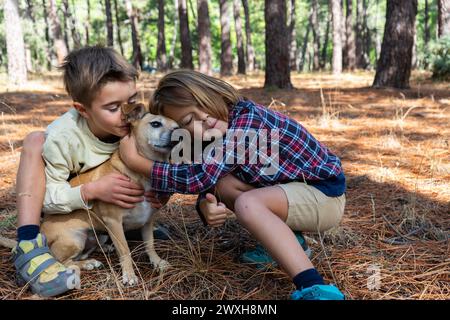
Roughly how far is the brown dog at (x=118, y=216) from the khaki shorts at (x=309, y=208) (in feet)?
2.64

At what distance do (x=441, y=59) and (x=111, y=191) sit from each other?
1048 centimetres

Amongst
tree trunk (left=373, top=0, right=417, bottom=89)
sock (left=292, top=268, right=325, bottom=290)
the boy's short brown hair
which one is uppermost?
tree trunk (left=373, top=0, right=417, bottom=89)

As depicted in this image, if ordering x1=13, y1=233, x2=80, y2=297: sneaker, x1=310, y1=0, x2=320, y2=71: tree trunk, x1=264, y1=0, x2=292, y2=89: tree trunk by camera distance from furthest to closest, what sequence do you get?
x1=310, y1=0, x2=320, y2=71: tree trunk, x1=264, y1=0, x2=292, y2=89: tree trunk, x1=13, y1=233, x2=80, y2=297: sneaker

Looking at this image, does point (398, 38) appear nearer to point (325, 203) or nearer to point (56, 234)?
point (325, 203)

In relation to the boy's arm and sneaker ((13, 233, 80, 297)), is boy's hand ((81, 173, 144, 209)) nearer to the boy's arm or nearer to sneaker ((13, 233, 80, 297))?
the boy's arm

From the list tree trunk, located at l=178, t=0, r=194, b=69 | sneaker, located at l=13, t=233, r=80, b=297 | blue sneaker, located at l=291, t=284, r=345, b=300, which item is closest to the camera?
blue sneaker, located at l=291, t=284, r=345, b=300

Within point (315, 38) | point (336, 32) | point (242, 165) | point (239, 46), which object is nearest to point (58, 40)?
point (239, 46)

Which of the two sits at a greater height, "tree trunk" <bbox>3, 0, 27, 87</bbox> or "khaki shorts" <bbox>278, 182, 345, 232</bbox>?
"tree trunk" <bbox>3, 0, 27, 87</bbox>

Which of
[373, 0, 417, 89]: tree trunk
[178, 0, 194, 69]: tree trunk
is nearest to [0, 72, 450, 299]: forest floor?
[373, 0, 417, 89]: tree trunk

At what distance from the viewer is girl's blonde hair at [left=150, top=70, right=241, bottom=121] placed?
2.36 meters

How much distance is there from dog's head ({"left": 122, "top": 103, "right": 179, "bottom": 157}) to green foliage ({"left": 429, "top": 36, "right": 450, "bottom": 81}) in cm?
1007

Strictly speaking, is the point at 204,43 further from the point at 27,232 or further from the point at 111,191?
the point at 27,232

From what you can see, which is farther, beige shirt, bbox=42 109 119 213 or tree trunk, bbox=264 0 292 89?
tree trunk, bbox=264 0 292 89
